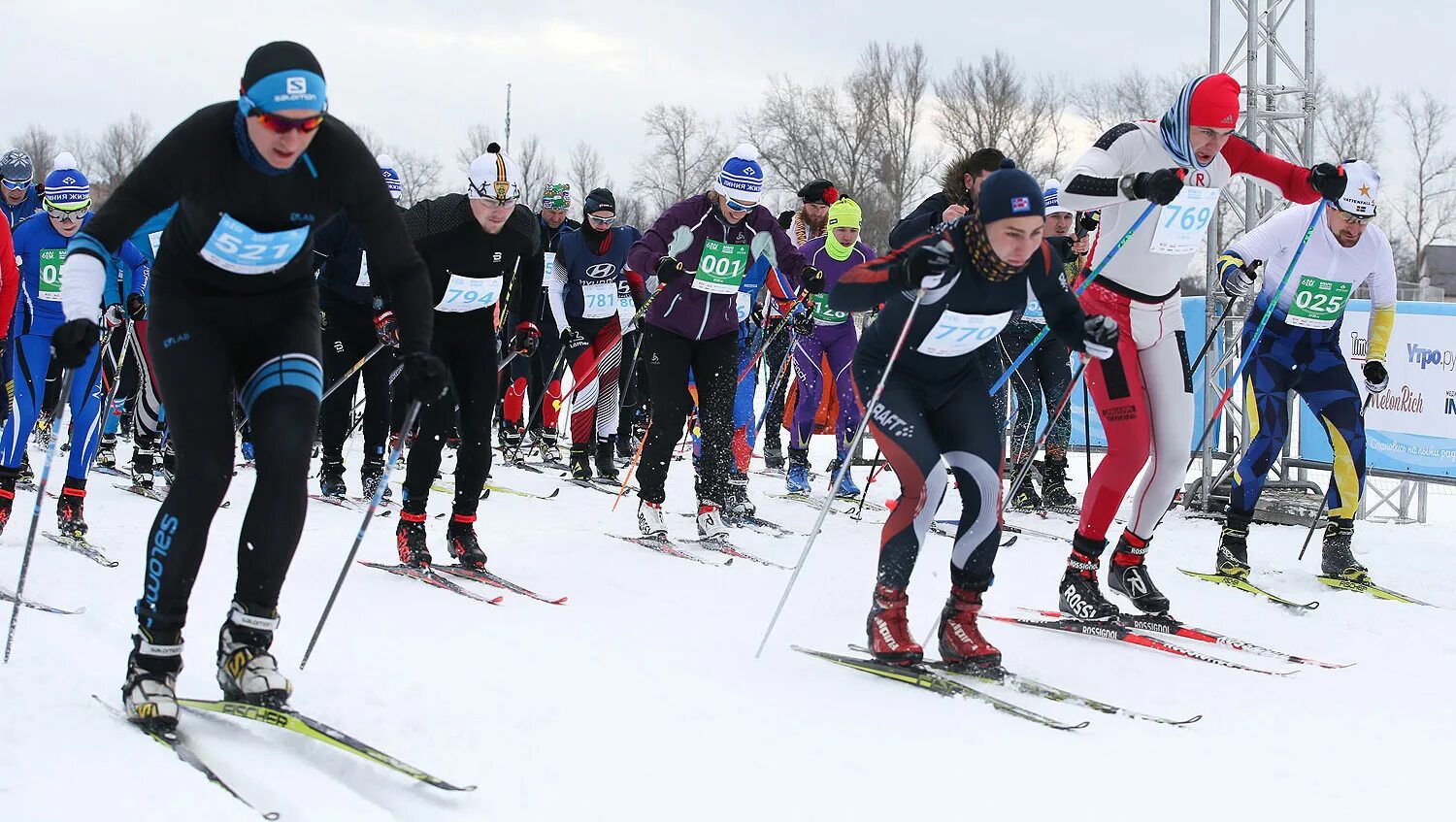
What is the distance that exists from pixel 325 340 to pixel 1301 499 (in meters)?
6.75

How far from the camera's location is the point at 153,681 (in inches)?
128

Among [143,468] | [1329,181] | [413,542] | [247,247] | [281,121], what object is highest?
[1329,181]

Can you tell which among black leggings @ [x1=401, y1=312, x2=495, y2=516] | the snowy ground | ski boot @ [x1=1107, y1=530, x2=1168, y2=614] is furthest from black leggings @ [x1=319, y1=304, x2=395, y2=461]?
ski boot @ [x1=1107, y1=530, x2=1168, y2=614]

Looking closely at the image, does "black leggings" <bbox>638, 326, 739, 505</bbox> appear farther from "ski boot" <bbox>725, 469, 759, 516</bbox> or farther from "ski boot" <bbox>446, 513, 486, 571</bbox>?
"ski boot" <bbox>446, 513, 486, 571</bbox>

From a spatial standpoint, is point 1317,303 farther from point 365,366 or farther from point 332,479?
point 332,479

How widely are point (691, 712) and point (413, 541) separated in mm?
2396

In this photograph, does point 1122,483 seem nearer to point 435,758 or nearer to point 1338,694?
point 1338,694

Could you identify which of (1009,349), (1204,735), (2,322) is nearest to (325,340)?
(2,322)

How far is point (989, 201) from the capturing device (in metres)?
4.14

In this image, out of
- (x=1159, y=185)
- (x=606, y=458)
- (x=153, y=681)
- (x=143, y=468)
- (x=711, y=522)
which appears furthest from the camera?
(x=606, y=458)

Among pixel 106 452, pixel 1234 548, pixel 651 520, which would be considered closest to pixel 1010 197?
pixel 1234 548

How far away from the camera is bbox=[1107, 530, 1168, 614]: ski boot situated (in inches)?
208

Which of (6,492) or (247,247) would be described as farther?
(6,492)

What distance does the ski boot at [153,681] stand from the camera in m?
3.20
